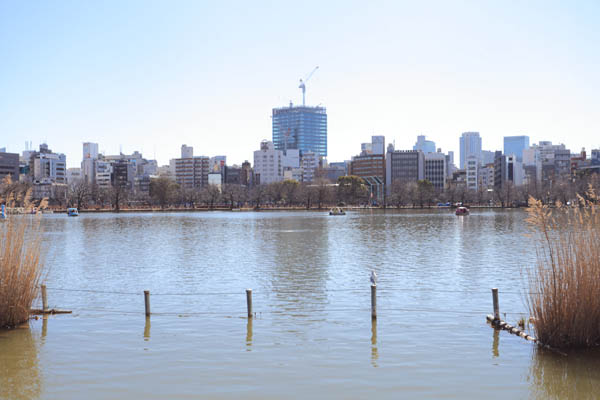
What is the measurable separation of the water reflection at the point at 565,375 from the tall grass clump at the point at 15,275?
13.7m

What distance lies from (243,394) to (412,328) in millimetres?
7149

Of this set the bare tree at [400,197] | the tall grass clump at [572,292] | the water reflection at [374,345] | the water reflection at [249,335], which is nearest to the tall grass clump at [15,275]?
the water reflection at [249,335]

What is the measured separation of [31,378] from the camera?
13828mm

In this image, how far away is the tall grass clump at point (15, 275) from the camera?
16234 millimetres

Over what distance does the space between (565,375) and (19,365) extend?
1353 centimetres

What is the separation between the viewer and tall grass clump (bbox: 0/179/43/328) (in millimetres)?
16234

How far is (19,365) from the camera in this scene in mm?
14711

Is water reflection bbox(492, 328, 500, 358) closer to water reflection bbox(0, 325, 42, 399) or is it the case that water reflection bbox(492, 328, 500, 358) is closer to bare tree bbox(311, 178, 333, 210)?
water reflection bbox(0, 325, 42, 399)

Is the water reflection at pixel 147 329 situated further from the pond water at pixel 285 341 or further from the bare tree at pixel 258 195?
the bare tree at pixel 258 195

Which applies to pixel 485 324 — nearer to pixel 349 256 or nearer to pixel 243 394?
pixel 243 394

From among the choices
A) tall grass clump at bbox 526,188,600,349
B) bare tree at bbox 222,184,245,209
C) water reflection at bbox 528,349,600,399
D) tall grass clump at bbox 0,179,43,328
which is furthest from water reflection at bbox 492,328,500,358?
bare tree at bbox 222,184,245,209

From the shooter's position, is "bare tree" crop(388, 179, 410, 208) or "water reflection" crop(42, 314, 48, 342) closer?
"water reflection" crop(42, 314, 48, 342)

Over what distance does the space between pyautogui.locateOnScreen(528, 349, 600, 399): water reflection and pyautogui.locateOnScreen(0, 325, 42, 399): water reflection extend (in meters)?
11.4

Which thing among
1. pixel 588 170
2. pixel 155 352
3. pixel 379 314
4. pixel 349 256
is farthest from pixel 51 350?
pixel 588 170
